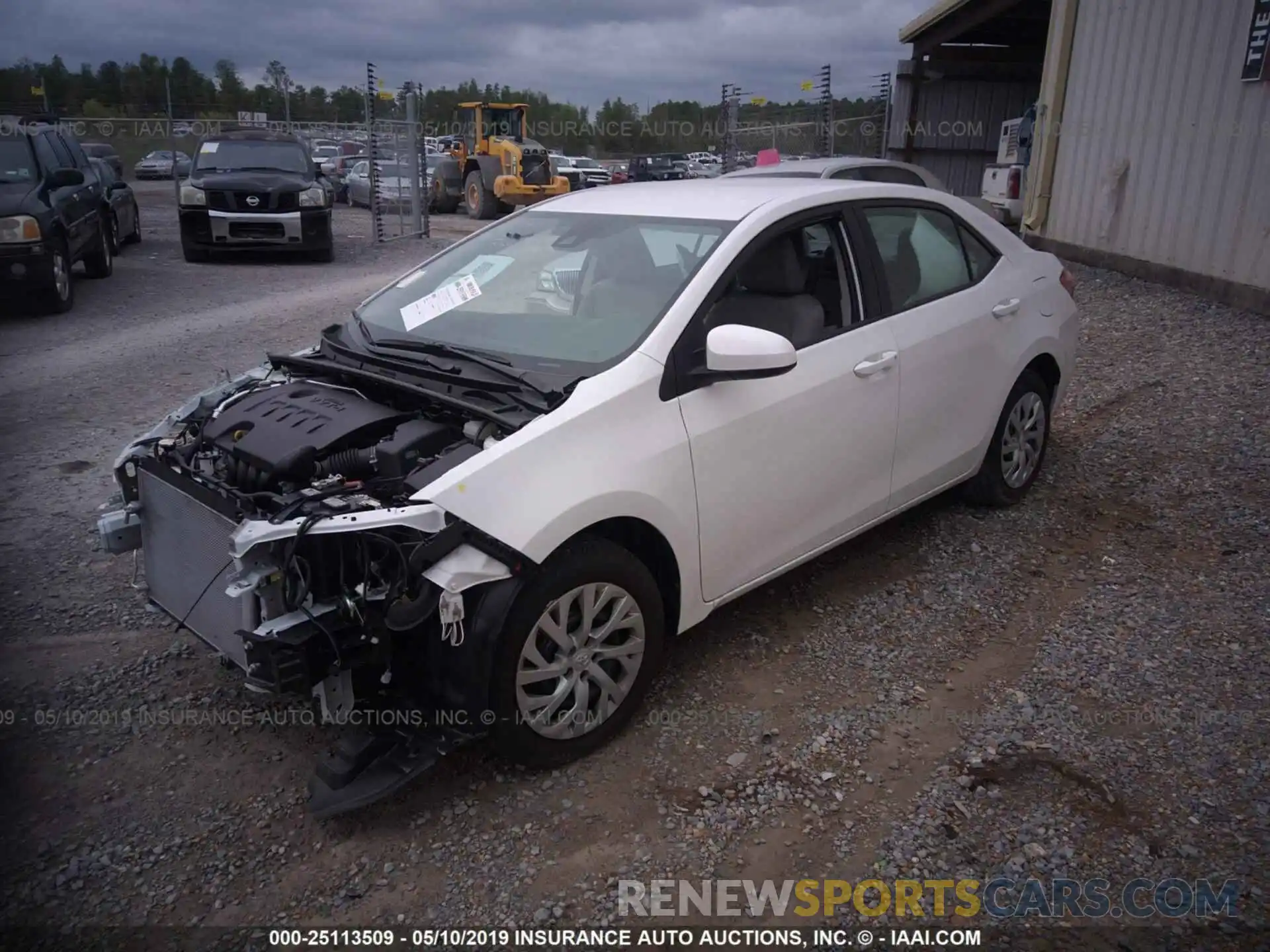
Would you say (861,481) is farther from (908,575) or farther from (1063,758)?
(1063,758)

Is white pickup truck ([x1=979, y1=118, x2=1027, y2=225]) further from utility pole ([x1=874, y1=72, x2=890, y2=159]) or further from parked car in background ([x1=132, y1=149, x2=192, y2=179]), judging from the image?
parked car in background ([x1=132, y1=149, x2=192, y2=179])

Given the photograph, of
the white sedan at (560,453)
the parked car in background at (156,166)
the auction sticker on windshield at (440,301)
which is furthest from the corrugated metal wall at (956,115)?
the parked car in background at (156,166)

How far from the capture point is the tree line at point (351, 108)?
2106cm

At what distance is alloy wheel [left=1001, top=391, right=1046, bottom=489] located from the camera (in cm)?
510

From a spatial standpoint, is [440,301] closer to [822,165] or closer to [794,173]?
[794,173]

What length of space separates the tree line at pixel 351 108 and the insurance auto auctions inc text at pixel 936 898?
1526 cm

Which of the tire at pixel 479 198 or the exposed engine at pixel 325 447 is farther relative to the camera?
the tire at pixel 479 198

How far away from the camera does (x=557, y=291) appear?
3.83m

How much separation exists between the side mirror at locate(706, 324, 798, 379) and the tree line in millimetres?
14376

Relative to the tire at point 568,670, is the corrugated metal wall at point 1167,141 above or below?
above

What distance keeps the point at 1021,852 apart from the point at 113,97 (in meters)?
37.6

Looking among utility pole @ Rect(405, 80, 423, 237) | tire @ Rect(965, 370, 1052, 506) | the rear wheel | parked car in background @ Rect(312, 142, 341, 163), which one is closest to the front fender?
tire @ Rect(965, 370, 1052, 506)

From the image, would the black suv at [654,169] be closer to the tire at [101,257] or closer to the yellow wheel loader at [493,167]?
the yellow wheel loader at [493,167]

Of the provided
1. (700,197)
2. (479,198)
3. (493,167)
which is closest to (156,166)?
(479,198)
